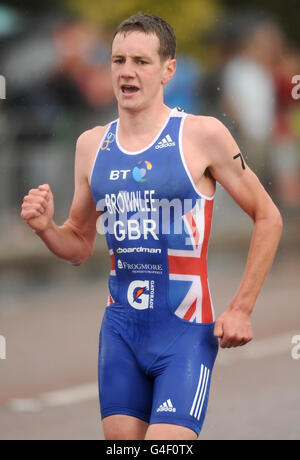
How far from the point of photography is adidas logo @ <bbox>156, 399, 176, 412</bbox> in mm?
4734

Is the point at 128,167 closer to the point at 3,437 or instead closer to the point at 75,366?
the point at 3,437

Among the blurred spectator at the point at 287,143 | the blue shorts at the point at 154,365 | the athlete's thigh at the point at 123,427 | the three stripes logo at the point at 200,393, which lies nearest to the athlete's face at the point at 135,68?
the blue shorts at the point at 154,365

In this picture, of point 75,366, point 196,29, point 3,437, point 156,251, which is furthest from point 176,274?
point 196,29

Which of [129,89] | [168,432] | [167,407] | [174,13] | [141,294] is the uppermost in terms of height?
[174,13]

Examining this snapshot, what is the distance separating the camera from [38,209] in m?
5.02

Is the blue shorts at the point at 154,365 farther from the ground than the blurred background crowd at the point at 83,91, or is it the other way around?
the blurred background crowd at the point at 83,91

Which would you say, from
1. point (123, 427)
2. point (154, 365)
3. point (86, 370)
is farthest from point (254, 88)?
point (123, 427)

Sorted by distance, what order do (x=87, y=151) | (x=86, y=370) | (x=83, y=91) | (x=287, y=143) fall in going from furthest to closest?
(x=287, y=143) < (x=83, y=91) < (x=86, y=370) < (x=87, y=151)

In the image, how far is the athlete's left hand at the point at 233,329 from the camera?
472 centimetres

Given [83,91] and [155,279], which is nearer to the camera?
[155,279]

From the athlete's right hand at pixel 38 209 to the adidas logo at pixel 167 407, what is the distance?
101 centimetres

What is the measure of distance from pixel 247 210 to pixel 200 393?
0.87 meters

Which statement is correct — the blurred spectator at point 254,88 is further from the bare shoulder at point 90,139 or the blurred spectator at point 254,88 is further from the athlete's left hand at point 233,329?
the athlete's left hand at point 233,329

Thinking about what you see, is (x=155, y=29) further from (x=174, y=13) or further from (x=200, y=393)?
(x=174, y=13)
